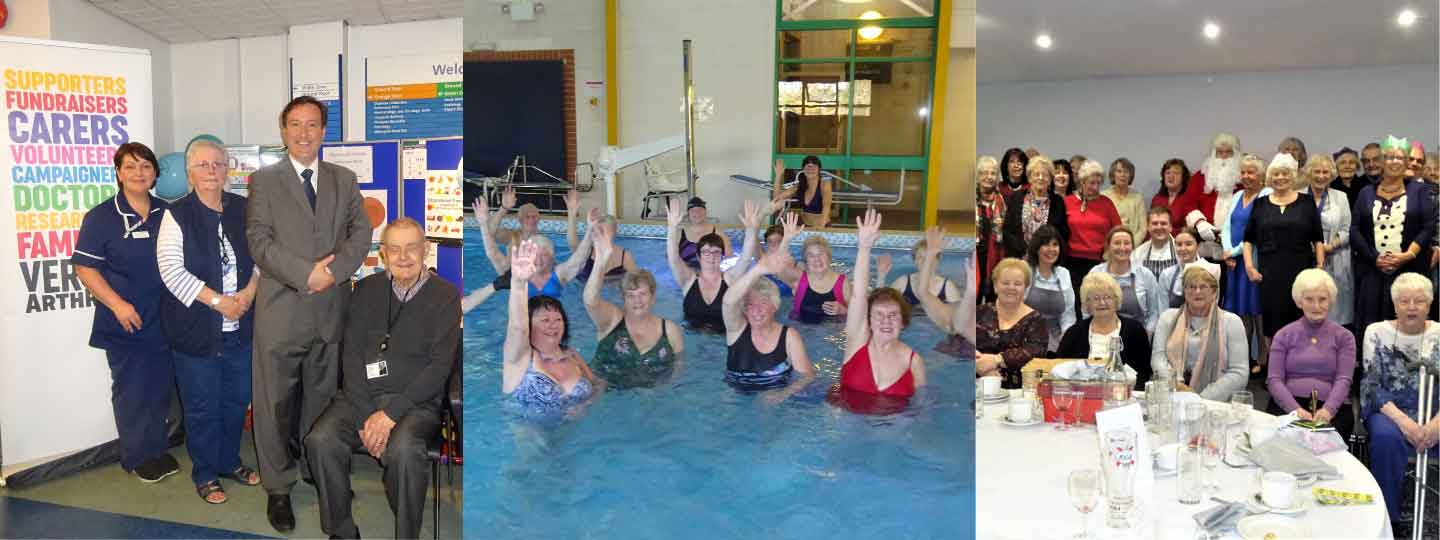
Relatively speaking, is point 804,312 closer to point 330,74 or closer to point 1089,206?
point 330,74

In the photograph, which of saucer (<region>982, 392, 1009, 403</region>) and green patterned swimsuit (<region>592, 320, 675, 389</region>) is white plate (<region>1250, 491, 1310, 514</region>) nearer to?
saucer (<region>982, 392, 1009, 403</region>)

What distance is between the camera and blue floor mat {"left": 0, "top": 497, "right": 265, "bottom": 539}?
2.92 metres

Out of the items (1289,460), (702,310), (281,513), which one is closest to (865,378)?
(702,310)

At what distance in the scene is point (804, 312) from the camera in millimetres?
1899

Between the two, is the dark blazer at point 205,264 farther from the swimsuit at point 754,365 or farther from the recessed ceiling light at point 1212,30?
the recessed ceiling light at point 1212,30

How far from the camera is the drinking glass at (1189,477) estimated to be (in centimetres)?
198

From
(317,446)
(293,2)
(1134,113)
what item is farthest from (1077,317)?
(293,2)

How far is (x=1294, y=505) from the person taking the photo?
6.29 feet

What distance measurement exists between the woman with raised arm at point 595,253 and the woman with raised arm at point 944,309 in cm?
56

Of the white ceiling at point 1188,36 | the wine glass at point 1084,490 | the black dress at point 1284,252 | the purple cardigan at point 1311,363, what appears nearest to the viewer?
the wine glass at point 1084,490

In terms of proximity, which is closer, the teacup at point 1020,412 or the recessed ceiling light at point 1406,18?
the teacup at point 1020,412

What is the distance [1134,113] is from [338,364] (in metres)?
2.69

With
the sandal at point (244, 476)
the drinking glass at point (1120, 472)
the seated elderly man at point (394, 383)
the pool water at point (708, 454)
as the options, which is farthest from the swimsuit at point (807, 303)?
the sandal at point (244, 476)

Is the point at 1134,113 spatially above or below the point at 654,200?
above
